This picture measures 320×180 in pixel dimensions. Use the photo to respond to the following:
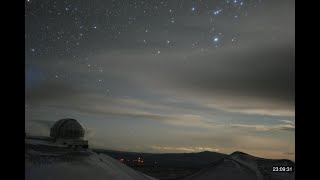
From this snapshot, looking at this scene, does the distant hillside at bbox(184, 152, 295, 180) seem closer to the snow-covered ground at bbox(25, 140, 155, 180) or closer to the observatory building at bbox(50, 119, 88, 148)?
the snow-covered ground at bbox(25, 140, 155, 180)

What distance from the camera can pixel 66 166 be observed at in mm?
21406

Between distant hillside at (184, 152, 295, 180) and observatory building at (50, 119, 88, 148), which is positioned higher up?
observatory building at (50, 119, 88, 148)

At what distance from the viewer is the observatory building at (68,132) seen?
4862 cm

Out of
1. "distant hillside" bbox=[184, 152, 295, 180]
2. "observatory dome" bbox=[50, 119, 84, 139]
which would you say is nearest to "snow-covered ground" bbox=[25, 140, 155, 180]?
"distant hillside" bbox=[184, 152, 295, 180]

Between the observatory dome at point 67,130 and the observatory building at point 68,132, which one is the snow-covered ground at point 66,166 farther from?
the observatory dome at point 67,130

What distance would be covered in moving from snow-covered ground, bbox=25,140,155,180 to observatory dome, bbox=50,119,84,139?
23148 millimetres

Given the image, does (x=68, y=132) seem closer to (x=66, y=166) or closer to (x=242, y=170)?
(x=242, y=170)

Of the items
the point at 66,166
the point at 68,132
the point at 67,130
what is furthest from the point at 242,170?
the point at 67,130

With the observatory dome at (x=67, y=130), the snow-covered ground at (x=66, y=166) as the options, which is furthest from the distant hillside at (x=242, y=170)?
the observatory dome at (x=67, y=130)

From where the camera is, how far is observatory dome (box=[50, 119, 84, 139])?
48.9 metres

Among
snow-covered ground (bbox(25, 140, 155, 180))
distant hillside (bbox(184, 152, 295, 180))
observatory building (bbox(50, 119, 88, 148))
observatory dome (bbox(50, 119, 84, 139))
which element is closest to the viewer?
snow-covered ground (bbox(25, 140, 155, 180))
